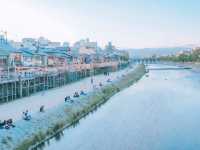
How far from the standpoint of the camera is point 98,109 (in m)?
40.1

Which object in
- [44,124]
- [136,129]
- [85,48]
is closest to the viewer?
[44,124]

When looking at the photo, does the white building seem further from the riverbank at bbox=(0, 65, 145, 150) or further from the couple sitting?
the couple sitting

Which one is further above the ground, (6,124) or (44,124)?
(6,124)

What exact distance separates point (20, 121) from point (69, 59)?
165 feet

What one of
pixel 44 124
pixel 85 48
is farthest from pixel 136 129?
pixel 85 48

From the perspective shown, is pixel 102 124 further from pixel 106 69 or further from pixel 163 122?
pixel 106 69

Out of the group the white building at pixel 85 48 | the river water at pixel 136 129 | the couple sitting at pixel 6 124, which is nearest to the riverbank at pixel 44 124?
the couple sitting at pixel 6 124

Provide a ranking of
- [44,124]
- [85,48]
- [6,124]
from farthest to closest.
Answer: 1. [85,48]
2. [44,124]
3. [6,124]

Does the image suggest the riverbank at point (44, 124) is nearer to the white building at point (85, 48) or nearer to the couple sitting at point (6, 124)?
the couple sitting at point (6, 124)

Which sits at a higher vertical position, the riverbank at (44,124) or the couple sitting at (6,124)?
the couple sitting at (6,124)

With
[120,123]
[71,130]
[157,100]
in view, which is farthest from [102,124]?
[157,100]

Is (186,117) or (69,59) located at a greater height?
(69,59)

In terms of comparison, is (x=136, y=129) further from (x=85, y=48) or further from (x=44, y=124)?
(x=85, y=48)

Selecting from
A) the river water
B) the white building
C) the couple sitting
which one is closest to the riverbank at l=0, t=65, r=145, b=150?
the couple sitting
